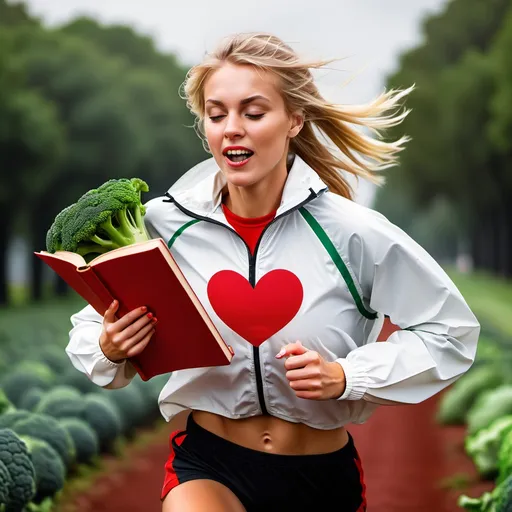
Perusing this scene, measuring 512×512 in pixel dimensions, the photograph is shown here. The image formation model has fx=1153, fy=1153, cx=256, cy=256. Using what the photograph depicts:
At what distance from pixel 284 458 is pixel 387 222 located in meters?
0.89

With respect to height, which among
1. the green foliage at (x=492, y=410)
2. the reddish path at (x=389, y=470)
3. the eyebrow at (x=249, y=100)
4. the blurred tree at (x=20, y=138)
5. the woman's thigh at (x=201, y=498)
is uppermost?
the blurred tree at (x=20, y=138)

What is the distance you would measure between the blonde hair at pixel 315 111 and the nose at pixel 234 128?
0.21m

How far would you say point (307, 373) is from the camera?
11.9ft

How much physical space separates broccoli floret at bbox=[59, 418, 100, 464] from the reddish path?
276 mm

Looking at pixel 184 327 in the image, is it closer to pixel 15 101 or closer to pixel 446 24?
pixel 15 101

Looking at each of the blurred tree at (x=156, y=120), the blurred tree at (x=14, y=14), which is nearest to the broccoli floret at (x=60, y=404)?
the blurred tree at (x=156, y=120)

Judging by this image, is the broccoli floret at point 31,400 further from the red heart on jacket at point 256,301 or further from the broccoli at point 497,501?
the red heart on jacket at point 256,301

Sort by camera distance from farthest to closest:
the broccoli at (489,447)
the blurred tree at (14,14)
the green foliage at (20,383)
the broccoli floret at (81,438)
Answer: the blurred tree at (14,14)
the green foliage at (20,383)
the broccoli floret at (81,438)
the broccoli at (489,447)

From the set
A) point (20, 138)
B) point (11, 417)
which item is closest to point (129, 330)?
point (11, 417)

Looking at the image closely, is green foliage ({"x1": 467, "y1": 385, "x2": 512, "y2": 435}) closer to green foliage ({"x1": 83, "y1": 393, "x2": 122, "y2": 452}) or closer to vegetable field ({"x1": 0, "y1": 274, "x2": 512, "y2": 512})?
vegetable field ({"x1": 0, "y1": 274, "x2": 512, "y2": 512})

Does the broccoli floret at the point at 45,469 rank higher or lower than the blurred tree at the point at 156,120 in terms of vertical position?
lower

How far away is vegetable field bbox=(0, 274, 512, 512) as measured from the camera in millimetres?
7328

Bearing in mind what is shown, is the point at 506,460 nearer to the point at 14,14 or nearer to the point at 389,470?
the point at 389,470

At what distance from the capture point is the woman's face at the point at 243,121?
3.87 meters
